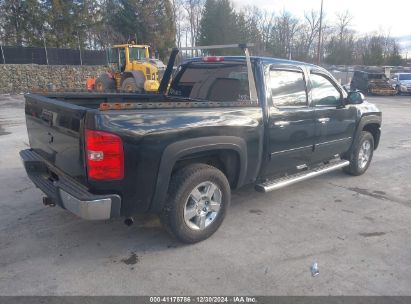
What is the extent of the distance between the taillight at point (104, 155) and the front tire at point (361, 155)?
4.32m

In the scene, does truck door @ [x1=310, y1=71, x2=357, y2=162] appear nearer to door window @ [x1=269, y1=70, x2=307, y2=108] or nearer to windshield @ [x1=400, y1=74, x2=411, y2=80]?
door window @ [x1=269, y1=70, x2=307, y2=108]

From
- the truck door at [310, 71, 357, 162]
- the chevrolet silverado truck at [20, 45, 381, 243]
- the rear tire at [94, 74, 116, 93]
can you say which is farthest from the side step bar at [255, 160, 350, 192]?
the rear tire at [94, 74, 116, 93]

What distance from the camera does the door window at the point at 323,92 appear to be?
510cm

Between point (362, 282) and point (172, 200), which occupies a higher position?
point (172, 200)

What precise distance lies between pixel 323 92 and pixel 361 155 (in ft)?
5.59

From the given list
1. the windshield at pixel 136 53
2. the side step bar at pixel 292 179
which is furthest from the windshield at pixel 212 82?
the windshield at pixel 136 53

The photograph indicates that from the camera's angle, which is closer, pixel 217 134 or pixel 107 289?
pixel 107 289

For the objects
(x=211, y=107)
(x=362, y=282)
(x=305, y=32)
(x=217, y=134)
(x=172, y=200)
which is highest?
(x=305, y=32)

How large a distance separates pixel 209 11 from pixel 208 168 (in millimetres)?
52016

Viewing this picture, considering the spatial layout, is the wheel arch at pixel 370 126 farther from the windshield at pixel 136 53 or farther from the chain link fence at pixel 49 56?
the chain link fence at pixel 49 56

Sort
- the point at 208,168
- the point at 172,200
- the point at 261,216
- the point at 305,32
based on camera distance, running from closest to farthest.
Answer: the point at 172,200
the point at 208,168
the point at 261,216
the point at 305,32

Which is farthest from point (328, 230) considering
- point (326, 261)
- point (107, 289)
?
point (107, 289)

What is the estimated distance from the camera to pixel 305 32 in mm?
68000

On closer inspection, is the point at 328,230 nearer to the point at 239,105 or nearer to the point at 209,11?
the point at 239,105
